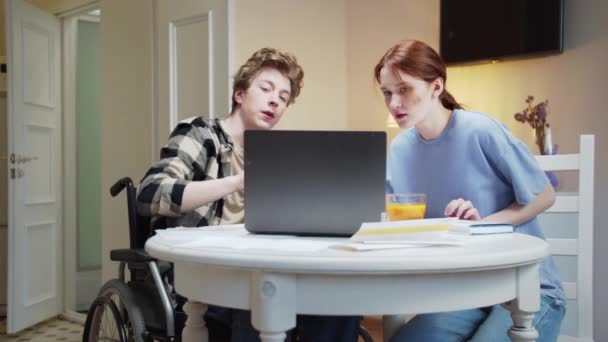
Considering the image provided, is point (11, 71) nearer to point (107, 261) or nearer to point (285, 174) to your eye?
point (107, 261)

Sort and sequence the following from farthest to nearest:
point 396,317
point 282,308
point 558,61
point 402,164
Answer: point 558,61, point 402,164, point 396,317, point 282,308

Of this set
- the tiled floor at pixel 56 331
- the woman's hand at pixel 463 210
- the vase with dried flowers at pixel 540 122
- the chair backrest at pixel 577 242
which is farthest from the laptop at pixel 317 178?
the tiled floor at pixel 56 331

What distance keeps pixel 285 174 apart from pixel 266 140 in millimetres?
79

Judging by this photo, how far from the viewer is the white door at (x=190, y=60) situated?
3.23 metres

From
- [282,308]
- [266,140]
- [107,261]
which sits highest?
[266,140]

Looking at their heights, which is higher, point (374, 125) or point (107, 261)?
point (374, 125)

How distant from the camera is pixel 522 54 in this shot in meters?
3.75

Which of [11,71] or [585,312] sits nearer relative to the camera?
[585,312]

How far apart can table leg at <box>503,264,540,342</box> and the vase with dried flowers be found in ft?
7.98

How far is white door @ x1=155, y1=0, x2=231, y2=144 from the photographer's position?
3.23 meters

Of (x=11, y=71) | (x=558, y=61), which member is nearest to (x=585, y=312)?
(x=558, y=61)

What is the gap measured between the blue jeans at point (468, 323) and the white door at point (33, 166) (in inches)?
126

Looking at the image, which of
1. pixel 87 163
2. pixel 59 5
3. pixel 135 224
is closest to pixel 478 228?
pixel 135 224

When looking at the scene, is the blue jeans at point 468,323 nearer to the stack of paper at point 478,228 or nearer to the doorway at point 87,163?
the stack of paper at point 478,228
